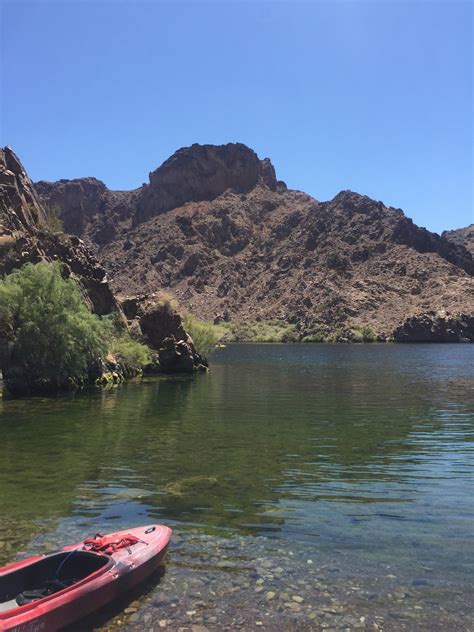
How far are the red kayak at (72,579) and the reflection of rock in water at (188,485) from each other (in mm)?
4596

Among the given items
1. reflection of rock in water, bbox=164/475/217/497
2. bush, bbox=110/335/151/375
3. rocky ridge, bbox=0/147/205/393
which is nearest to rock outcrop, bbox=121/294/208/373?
rocky ridge, bbox=0/147/205/393

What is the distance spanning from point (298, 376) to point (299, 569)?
42.5 metres

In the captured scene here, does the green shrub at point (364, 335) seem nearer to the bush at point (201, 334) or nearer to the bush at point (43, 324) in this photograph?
the bush at point (201, 334)

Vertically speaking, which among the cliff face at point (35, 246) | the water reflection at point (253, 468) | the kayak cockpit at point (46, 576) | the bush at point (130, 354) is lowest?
the water reflection at point (253, 468)

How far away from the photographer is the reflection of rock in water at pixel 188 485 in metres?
14.3

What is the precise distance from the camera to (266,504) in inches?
521

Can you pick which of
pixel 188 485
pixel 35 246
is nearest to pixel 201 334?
pixel 35 246

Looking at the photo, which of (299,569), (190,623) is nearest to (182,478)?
(299,569)

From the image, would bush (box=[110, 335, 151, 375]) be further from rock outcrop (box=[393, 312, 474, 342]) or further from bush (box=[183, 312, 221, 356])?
rock outcrop (box=[393, 312, 474, 342])

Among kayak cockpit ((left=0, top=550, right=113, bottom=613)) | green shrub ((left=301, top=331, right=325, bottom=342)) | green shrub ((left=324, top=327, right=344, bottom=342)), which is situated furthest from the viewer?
green shrub ((left=301, top=331, right=325, bottom=342))

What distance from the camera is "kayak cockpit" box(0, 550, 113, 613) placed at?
8.16 meters

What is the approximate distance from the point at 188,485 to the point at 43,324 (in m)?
22.6

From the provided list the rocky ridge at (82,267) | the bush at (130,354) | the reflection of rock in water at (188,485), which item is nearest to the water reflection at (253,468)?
the reflection of rock in water at (188,485)

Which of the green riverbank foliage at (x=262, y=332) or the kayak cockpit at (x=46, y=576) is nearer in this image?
the kayak cockpit at (x=46, y=576)
